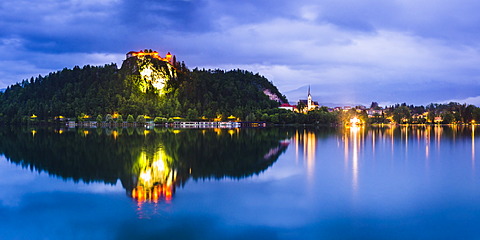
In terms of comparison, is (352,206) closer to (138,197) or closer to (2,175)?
(138,197)

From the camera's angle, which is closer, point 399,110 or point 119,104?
point 119,104

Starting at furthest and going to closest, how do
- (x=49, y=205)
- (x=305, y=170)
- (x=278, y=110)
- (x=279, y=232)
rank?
1. (x=278, y=110)
2. (x=305, y=170)
3. (x=49, y=205)
4. (x=279, y=232)

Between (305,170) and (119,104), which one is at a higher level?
(119,104)

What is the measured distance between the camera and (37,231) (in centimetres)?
1262

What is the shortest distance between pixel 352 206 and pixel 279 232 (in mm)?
4253

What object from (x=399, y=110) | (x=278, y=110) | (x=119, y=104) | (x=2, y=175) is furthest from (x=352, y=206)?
(x=399, y=110)

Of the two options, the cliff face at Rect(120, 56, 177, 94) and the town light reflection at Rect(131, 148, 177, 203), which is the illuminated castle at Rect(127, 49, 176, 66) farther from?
the town light reflection at Rect(131, 148, 177, 203)

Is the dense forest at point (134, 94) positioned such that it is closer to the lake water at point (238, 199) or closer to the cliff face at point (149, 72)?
the cliff face at point (149, 72)

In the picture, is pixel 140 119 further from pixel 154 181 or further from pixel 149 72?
pixel 154 181

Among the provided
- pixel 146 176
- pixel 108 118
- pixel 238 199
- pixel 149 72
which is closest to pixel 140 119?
pixel 108 118

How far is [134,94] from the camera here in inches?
5610

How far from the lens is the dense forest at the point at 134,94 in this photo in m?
135

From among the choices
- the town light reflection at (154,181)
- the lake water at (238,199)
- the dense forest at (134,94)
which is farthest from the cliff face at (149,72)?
the town light reflection at (154,181)

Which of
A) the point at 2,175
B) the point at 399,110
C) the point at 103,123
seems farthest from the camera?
the point at 399,110
